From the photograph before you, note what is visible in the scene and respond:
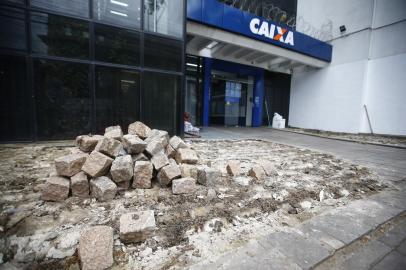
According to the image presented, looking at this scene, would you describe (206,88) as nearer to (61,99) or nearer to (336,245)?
(61,99)

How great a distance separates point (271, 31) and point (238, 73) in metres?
3.41

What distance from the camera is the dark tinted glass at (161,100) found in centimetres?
516

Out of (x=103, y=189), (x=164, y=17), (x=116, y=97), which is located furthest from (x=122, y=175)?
(x=164, y=17)

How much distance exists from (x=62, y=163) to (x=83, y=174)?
22cm

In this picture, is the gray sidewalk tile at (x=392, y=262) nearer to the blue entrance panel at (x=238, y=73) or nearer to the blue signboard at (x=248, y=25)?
the blue signboard at (x=248, y=25)

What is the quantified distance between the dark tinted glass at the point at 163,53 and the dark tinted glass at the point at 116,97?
1.87ft

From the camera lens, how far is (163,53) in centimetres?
521

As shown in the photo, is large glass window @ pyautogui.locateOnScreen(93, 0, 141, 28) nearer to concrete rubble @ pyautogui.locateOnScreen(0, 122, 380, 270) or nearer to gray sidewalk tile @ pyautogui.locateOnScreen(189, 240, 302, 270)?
concrete rubble @ pyautogui.locateOnScreen(0, 122, 380, 270)

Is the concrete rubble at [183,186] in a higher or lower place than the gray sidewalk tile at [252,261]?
higher

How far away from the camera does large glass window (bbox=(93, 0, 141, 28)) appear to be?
452cm

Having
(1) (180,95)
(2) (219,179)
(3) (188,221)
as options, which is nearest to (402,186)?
(2) (219,179)

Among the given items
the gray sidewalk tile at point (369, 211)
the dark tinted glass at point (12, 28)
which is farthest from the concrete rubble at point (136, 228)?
the dark tinted glass at point (12, 28)

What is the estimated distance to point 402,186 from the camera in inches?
109

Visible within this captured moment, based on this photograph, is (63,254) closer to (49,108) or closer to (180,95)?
(49,108)
